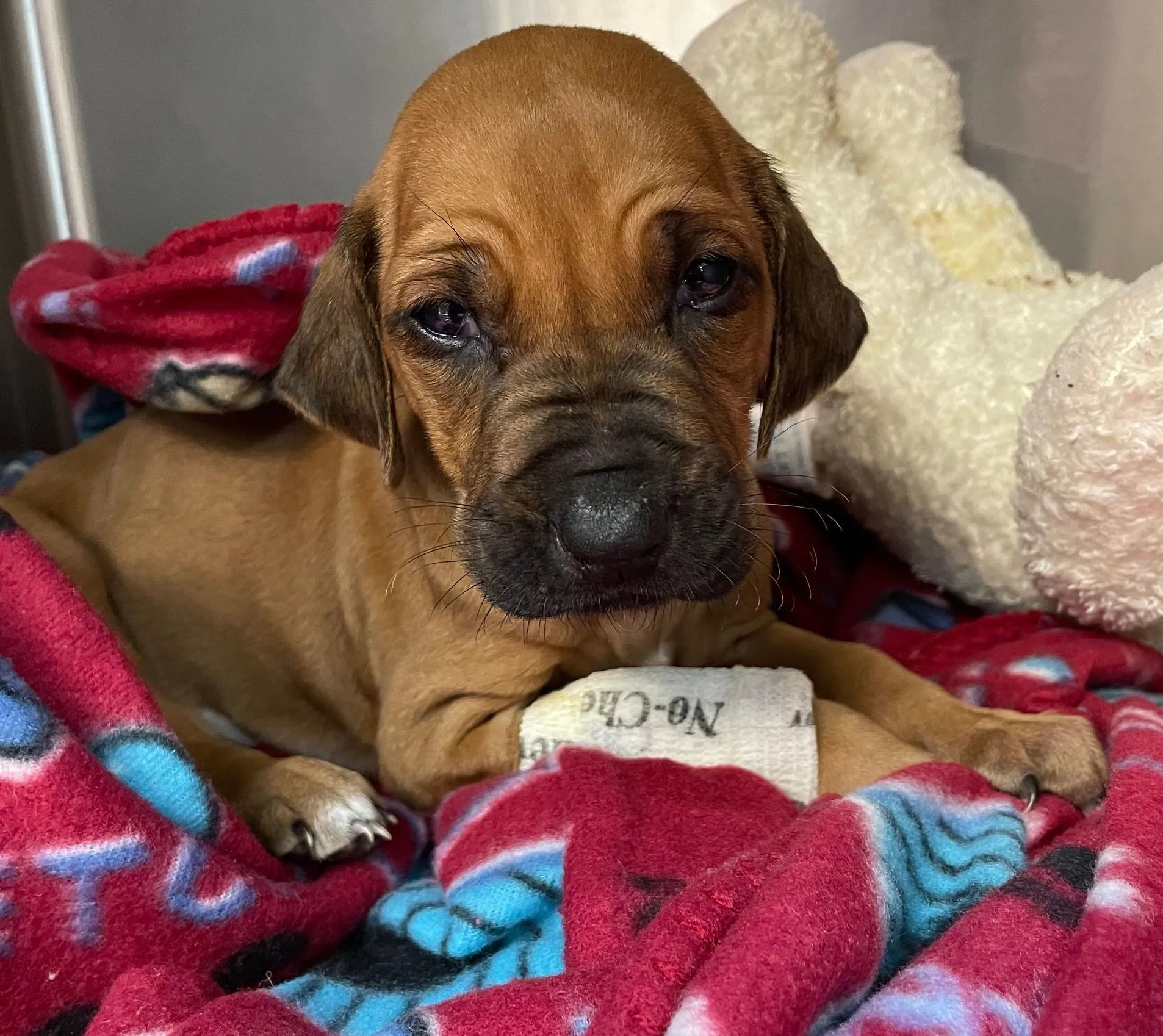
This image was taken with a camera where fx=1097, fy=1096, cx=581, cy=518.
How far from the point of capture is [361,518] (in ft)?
9.01

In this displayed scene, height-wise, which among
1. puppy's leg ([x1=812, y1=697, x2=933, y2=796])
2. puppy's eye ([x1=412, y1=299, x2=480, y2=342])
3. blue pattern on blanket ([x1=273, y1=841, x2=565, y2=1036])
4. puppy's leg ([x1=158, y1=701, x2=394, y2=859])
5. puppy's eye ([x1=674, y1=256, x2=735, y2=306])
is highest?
puppy's eye ([x1=674, y1=256, x2=735, y2=306])

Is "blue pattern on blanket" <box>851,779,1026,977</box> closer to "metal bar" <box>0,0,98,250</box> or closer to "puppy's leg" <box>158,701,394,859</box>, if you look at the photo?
"puppy's leg" <box>158,701,394,859</box>

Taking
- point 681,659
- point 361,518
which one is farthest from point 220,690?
point 681,659

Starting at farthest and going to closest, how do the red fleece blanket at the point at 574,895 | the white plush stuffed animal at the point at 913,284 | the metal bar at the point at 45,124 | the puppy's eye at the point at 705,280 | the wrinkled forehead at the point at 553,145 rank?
the metal bar at the point at 45,124 → the white plush stuffed animal at the point at 913,284 → the puppy's eye at the point at 705,280 → the wrinkled forehead at the point at 553,145 → the red fleece blanket at the point at 574,895

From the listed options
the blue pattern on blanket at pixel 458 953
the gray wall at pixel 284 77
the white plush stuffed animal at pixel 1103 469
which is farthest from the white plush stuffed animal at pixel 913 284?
the blue pattern on blanket at pixel 458 953

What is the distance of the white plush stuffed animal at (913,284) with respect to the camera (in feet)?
9.48

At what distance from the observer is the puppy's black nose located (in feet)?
5.69

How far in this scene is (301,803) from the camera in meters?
2.32

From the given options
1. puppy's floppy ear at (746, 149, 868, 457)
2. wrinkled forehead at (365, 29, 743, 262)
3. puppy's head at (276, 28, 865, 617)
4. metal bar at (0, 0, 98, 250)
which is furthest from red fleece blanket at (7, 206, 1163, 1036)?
metal bar at (0, 0, 98, 250)

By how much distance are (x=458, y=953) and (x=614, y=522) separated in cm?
81

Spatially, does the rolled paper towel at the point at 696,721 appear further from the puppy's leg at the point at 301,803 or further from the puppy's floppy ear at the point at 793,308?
the puppy's floppy ear at the point at 793,308

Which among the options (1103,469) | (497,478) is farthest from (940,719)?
(497,478)

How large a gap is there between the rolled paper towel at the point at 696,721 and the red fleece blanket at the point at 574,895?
90 millimetres

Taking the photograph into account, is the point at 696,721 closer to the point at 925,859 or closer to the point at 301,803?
the point at 925,859
